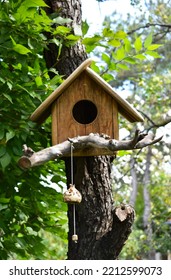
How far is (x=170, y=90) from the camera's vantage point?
355 inches

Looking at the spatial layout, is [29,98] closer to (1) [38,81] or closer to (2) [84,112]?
(1) [38,81]

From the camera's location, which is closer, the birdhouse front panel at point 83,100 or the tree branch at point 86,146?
the tree branch at point 86,146

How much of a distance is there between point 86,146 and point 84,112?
40 centimetres

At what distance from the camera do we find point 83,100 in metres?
2.42

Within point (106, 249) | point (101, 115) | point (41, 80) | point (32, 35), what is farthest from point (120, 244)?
point (32, 35)

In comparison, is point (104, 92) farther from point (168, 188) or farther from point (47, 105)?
point (168, 188)

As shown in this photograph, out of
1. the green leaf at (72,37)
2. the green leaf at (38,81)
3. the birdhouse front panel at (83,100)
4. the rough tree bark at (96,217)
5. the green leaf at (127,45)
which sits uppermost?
the green leaf at (72,37)

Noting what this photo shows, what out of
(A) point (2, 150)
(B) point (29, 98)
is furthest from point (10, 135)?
(B) point (29, 98)

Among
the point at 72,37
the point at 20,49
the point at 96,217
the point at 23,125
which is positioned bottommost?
the point at 96,217

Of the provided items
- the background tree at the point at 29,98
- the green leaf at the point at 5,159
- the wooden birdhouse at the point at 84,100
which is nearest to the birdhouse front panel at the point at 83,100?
the wooden birdhouse at the point at 84,100

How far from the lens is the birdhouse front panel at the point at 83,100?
7.69 feet

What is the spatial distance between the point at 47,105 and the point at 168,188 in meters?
6.38

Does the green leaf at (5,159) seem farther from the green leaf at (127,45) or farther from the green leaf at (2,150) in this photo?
the green leaf at (127,45)
